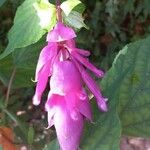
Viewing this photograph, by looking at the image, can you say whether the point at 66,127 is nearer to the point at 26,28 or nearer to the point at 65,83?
the point at 65,83

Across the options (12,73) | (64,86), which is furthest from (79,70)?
(12,73)

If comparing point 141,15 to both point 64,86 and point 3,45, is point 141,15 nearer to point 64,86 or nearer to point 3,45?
point 3,45

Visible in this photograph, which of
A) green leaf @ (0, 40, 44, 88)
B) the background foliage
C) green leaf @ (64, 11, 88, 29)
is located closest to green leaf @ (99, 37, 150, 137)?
the background foliage

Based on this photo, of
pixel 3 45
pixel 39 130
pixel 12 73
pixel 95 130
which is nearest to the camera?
pixel 95 130

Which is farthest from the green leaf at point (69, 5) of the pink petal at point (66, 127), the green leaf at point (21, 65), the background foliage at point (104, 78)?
the green leaf at point (21, 65)

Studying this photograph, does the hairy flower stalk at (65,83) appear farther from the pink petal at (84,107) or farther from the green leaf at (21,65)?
the green leaf at (21,65)

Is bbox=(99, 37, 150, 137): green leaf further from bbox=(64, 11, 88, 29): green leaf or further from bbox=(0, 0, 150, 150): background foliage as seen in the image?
bbox=(64, 11, 88, 29): green leaf
